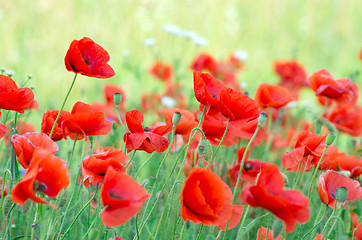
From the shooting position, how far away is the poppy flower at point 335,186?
941 millimetres

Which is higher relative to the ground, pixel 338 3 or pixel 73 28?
pixel 338 3

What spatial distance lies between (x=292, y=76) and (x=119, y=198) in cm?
193

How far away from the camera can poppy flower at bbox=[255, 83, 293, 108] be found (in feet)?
4.35

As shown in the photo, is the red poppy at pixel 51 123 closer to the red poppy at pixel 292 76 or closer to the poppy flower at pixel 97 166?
the poppy flower at pixel 97 166

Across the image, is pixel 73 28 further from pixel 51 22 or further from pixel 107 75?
pixel 107 75

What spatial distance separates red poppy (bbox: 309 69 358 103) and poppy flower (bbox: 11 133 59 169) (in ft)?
→ 2.62

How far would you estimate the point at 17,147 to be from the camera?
0.80 meters

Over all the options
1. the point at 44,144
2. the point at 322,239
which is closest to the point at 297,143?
the point at 322,239

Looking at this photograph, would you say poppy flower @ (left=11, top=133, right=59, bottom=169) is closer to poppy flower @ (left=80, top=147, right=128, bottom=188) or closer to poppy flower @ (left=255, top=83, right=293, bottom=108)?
poppy flower @ (left=80, top=147, right=128, bottom=188)

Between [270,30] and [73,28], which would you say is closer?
[73,28]

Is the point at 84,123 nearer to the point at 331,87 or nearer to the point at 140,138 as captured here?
the point at 140,138

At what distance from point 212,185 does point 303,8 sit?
494 centimetres

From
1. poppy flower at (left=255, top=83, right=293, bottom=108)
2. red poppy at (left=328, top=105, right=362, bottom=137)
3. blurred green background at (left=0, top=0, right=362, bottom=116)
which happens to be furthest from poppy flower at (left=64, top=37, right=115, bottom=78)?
blurred green background at (left=0, top=0, right=362, bottom=116)

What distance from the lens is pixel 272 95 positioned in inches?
54.3
